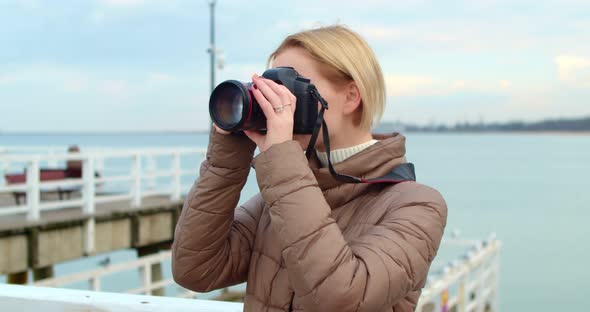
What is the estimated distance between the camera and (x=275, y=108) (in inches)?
57.4

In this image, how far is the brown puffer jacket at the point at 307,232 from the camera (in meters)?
1.37

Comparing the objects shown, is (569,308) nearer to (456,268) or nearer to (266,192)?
(456,268)

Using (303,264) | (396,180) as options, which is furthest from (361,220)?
(303,264)

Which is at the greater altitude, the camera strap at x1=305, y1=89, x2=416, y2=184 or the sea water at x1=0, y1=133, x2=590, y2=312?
the camera strap at x1=305, y1=89, x2=416, y2=184

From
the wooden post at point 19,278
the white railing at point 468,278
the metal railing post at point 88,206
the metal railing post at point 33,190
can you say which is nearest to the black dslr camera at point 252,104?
the white railing at point 468,278

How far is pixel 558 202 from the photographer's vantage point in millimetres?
52438

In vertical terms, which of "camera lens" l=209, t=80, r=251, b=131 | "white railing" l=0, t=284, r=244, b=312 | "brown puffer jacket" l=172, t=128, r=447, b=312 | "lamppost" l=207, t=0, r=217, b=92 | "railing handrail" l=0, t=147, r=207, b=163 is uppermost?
"lamppost" l=207, t=0, r=217, b=92

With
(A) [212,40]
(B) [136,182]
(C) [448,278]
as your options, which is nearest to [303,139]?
(C) [448,278]

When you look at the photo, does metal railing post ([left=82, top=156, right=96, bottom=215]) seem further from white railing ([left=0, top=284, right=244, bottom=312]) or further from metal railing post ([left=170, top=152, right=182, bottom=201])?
white railing ([left=0, top=284, right=244, bottom=312])

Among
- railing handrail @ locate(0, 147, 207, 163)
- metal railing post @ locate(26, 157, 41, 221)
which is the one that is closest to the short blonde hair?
railing handrail @ locate(0, 147, 207, 163)

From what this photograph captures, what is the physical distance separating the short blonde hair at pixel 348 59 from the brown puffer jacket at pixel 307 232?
10 cm

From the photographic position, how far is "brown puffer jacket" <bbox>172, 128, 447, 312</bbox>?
1366 mm

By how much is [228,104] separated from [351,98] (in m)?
0.28

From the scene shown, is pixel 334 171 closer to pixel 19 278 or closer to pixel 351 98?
pixel 351 98
